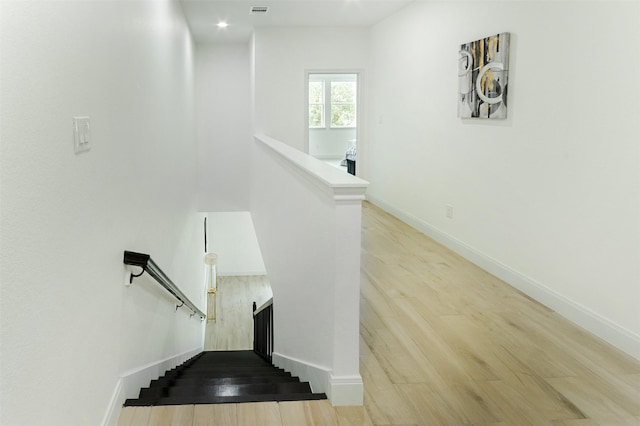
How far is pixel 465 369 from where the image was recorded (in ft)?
10.0

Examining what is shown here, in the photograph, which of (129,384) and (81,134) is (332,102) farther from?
(81,134)

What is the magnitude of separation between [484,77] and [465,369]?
2.73 metres

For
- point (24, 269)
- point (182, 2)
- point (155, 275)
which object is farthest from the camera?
point (182, 2)

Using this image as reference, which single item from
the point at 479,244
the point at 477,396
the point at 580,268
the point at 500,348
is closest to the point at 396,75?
the point at 479,244

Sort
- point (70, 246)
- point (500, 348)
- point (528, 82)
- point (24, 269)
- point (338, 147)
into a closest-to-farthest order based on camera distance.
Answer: point (24, 269), point (70, 246), point (500, 348), point (528, 82), point (338, 147)

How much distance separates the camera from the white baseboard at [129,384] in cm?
240

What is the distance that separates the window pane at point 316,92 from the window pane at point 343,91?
29 cm

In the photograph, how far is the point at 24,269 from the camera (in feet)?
4.77

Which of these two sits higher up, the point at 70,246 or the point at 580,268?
the point at 70,246

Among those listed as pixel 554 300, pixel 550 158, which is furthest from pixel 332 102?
pixel 554 300

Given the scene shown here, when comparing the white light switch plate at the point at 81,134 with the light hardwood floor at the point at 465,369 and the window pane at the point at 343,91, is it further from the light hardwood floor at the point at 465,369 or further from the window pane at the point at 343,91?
the window pane at the point at 343,91

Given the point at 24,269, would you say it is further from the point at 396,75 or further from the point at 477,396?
the point at 396,75

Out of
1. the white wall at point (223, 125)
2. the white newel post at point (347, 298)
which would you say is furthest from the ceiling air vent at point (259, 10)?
the white newel post at point (347, 298)

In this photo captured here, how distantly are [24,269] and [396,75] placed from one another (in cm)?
648
